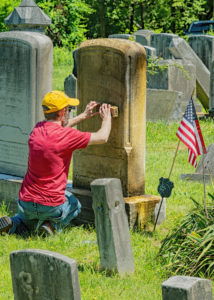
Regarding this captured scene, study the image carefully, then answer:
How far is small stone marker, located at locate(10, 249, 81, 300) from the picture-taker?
324cm

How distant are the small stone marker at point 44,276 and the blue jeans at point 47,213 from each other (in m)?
2.72

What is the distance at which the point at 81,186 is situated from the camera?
698 centimetres

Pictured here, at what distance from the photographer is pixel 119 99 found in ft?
20.9

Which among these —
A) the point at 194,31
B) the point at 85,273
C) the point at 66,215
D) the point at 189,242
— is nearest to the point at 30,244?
the point at 66,215

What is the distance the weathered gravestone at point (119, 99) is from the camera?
20.8ft

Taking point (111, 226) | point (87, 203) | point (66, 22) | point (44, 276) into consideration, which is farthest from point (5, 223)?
point (66, 22)

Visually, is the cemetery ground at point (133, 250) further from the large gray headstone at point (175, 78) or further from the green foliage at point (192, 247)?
the large gray headstone at point (175, 78)

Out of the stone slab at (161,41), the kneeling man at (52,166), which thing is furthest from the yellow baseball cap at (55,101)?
the stone slab at (161,41)

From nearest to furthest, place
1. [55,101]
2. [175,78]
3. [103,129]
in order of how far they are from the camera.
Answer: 1. [55,101]
2. [103,129]
3. [175,78]

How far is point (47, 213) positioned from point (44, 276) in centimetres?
292

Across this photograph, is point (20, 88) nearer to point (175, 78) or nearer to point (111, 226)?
point (111, 226)

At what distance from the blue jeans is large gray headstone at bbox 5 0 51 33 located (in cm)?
602

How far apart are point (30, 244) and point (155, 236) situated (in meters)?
1.22

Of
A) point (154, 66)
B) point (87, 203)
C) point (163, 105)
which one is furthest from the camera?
point (154, 66)
